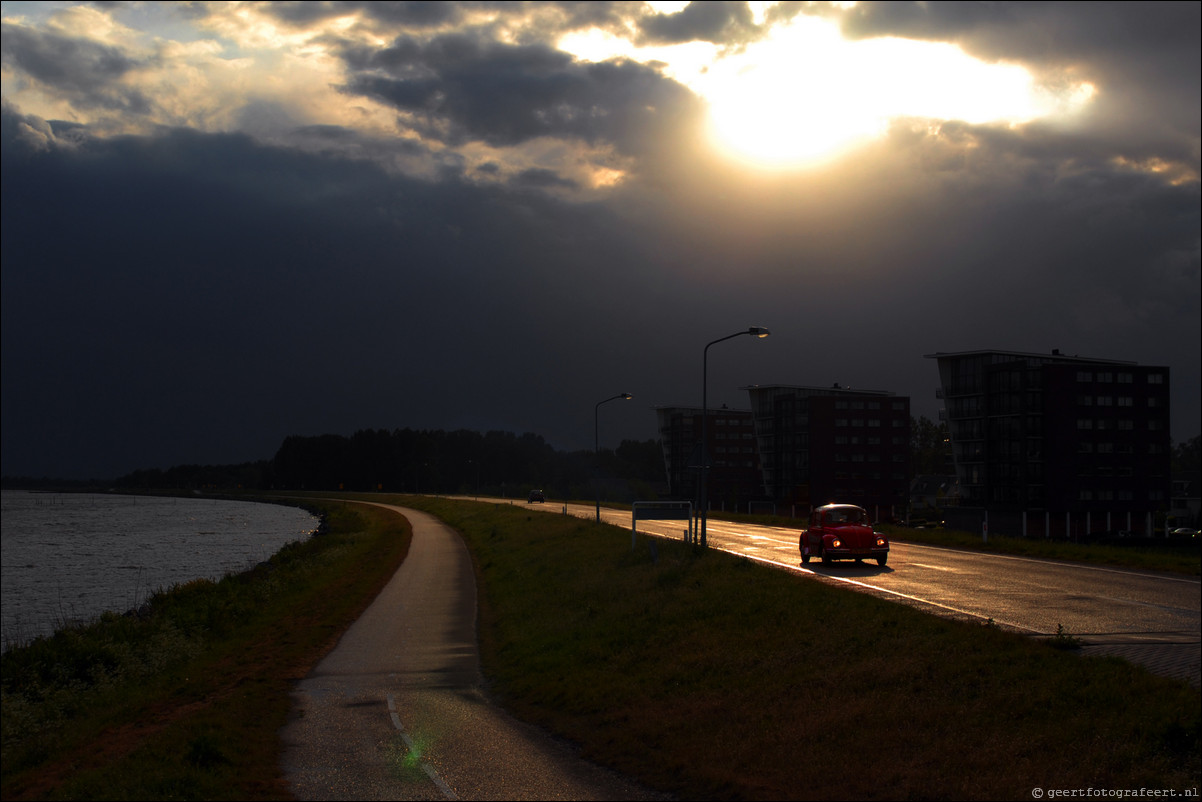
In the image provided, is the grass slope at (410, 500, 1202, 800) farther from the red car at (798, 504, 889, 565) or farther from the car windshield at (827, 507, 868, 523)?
the car windshield at (827, 507, 868, 523)

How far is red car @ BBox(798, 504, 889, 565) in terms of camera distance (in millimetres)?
27859

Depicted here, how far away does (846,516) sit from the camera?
29.3m

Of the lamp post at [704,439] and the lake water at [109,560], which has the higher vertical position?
the lamp post at [704,439]

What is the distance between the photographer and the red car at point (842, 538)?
27.9 metres

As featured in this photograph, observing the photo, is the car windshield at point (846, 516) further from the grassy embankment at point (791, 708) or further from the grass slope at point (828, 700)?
the grassy embankment at point (791, 708)

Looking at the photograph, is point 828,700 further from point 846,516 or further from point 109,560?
point 109,560

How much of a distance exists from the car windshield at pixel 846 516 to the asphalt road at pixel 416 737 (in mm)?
13206

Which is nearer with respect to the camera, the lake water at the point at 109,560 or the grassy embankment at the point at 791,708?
the grassy embankment at the point at 791,708

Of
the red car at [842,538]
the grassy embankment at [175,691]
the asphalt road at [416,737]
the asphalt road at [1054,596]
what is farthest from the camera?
the red car at [842,538]

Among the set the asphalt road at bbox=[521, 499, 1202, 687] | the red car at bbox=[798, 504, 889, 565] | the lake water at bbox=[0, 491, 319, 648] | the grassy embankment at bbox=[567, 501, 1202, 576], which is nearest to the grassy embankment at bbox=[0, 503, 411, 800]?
the lake water at bbox=[0, 491, 319, 648]

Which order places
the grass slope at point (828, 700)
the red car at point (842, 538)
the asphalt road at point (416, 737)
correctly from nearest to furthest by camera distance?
1. the grass slope at point (828, 700)
2. the asphalt road at point (416, 737)
3. the red car at point (842, 538)

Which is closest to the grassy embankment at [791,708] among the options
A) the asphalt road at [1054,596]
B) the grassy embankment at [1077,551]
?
the asphalt road at [1054,596]

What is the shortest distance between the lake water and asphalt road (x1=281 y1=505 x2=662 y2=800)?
19.0 m

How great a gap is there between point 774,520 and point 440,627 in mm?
39451
